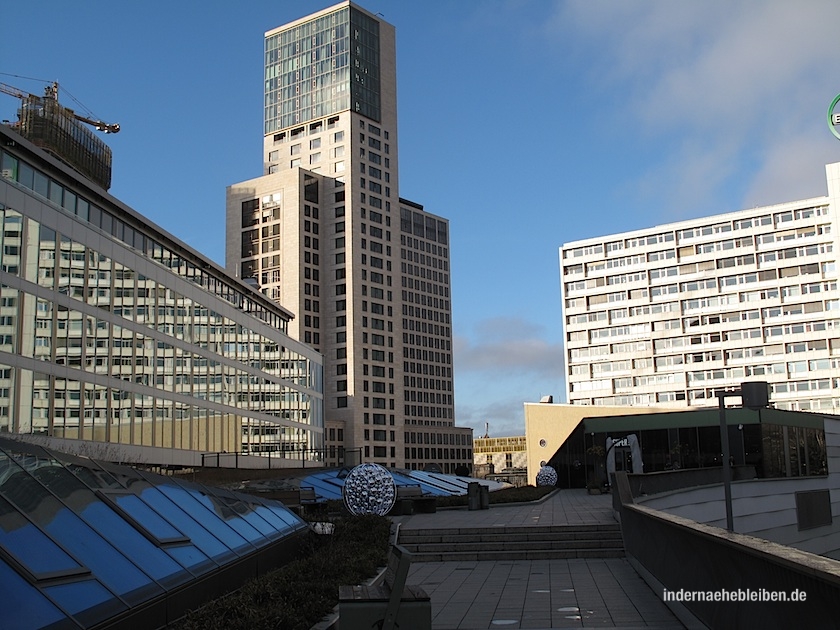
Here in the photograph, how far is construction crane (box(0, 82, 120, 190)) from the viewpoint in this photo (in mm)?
84188

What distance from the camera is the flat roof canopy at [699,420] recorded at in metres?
51.6

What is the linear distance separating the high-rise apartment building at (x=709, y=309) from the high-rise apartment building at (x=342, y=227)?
107 ft

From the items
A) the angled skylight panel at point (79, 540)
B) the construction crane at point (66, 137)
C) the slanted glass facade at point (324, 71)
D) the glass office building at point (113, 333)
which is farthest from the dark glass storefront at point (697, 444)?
the slanted glass facade at point (324, 71)

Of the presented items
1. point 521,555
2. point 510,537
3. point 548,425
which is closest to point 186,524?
point 521,555

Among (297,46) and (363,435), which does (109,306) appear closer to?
(363,435)

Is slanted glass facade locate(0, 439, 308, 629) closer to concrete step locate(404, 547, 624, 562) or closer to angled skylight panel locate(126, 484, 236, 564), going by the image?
angled skylight panel locate(126, 484, 236, 564)

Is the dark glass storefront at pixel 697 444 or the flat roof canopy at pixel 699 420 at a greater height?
the flat roof canopy at pixel 699 420

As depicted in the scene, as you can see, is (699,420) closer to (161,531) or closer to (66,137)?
(161,531)

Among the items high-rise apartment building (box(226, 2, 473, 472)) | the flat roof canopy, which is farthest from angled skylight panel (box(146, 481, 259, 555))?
high-rise apartment building (box(226, 2, 473, 472))

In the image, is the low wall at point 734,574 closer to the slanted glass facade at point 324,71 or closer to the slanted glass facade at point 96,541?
the slanted glass facade at point 96,541

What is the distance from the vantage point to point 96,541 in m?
9.04

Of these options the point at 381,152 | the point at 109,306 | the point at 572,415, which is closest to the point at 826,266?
the point at 572,415

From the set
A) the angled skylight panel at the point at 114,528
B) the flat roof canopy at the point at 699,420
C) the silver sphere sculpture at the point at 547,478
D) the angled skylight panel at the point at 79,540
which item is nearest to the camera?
the angled skylight panel at the point at 79,540

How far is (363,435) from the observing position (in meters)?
134
